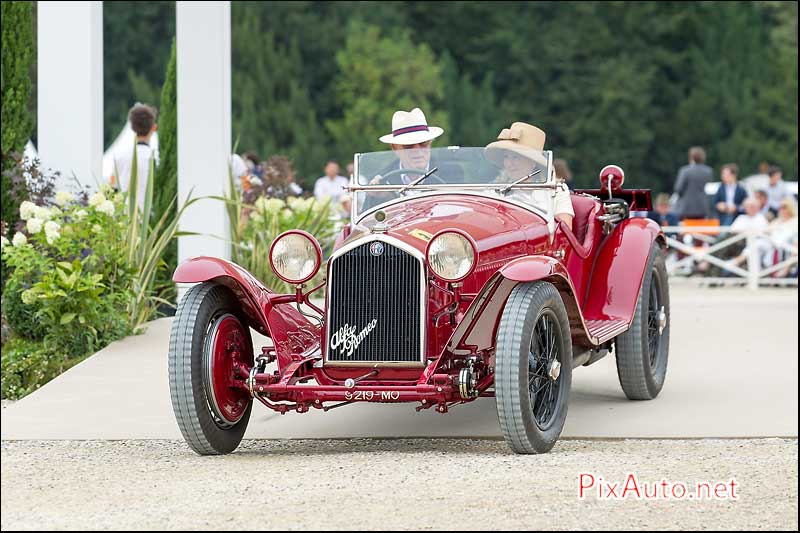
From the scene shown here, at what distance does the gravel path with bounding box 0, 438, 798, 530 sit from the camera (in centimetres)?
487

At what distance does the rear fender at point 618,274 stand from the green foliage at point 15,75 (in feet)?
17.1

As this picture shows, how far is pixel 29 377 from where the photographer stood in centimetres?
906

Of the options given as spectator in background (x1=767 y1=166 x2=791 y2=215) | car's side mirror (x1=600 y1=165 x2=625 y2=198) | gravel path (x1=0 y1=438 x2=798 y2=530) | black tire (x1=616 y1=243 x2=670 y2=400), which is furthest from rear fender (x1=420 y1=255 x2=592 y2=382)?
spectator in background (x1=767 y1=166 x2=791 y2=215)

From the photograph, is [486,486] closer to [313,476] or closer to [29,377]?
[313,476]

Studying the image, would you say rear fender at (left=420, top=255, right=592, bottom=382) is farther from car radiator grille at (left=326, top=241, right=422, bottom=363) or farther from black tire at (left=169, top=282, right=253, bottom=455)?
black tire at (left=169, top=282, right=253, bottom=455)

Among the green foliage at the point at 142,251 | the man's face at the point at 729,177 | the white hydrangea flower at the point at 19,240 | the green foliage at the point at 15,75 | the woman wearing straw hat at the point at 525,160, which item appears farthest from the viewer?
the man's face at the point at 729,177

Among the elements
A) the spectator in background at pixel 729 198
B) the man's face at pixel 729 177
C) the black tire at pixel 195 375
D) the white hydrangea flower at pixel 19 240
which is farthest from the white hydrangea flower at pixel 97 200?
the man's face at pixel 729 177

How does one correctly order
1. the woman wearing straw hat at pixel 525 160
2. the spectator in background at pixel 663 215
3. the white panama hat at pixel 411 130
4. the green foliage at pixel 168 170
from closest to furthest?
the woman wearing straw hat at pixel 525 160 < the white panama hat at pixel 411 130 < the green foliage at pixel 168 170 < the spectator in background at pixel 663 215

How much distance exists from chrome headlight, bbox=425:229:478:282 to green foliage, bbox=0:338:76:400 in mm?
3789

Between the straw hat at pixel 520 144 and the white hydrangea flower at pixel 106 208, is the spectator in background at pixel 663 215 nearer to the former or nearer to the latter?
the white hydrangea flower at pixel 106 208

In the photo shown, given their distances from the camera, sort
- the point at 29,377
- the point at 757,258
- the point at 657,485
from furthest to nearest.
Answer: the point at 757,258
the point at 29,377
the point at 657,485

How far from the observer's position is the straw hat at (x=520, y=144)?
7.37 meters

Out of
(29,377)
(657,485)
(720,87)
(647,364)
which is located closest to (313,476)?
(657,485)

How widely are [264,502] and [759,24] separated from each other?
4248 cm
